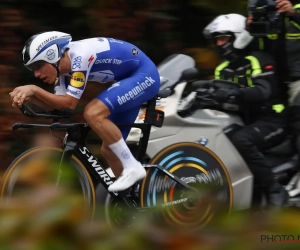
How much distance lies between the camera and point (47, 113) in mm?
4250

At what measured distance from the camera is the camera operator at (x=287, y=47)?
4.95 meters

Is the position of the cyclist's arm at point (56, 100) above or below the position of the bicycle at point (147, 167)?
above

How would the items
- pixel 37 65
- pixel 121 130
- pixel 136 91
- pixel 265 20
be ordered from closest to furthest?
1. pixel 37 65
2. pixel 136 91
3. pixel 121 130
4. pixel 265 20

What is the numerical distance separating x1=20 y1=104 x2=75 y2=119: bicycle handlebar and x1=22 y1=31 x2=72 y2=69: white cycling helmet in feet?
1.03

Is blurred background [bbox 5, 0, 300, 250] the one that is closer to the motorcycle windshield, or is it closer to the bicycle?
the bicycle

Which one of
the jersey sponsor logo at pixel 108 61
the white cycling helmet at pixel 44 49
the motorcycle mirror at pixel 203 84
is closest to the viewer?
the white cycling helmet at pixel 44 49

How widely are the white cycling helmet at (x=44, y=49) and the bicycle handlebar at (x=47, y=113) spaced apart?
0.31 meters

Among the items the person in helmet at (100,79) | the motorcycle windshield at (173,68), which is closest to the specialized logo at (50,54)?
the person in helmet at (100,79)

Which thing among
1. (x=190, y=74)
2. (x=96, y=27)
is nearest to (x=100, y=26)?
(x=96, y=27)

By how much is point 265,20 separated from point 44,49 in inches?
70.7

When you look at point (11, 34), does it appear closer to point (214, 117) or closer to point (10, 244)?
point (214, 117)

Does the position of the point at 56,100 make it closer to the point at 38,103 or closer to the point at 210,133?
the point at 38,103

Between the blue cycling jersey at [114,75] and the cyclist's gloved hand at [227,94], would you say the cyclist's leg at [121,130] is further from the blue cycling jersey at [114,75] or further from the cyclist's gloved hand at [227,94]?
the cyclist's gloved hand at [227,94]

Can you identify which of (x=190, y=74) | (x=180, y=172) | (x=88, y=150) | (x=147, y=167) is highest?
(x=190, y=74)
